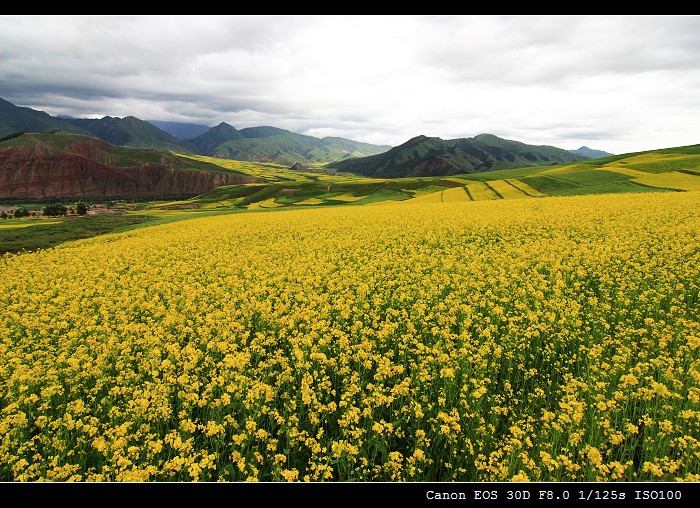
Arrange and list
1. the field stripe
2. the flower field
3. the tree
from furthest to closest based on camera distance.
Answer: the tree
the field stripe
the flower field

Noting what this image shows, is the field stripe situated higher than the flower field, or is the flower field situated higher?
the field stripe

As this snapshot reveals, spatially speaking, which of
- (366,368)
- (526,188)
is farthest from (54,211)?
(526,188)

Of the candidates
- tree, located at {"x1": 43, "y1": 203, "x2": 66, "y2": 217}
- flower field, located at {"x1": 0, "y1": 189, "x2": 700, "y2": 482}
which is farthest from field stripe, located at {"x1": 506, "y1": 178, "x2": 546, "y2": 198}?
tree, located at {"x1": 43, "y1": 203, "x2": 66, "y2": 217}

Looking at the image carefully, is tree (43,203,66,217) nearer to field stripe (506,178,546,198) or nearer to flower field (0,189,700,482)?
flower field (0,189,700,482)

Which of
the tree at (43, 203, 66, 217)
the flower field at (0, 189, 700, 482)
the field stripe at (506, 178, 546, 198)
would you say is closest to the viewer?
the flower field at (0, 189, 700, 482)

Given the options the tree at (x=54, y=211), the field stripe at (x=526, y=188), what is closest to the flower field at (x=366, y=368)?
the field stripe at (x=526, y=188)

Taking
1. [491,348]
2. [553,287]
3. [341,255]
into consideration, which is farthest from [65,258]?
[553,287]

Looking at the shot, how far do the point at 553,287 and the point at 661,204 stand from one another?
22.5 meters

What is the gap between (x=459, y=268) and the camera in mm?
12789

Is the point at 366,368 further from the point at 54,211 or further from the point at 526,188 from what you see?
the point at 54,211

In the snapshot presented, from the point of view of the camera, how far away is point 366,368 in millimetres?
6766

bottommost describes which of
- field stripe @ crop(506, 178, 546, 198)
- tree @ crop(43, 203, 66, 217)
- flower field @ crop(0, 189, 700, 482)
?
flower field @ crop(0, 189, 700, 482)

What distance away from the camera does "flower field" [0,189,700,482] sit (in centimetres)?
482

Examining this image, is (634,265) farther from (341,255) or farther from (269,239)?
(269,239)
